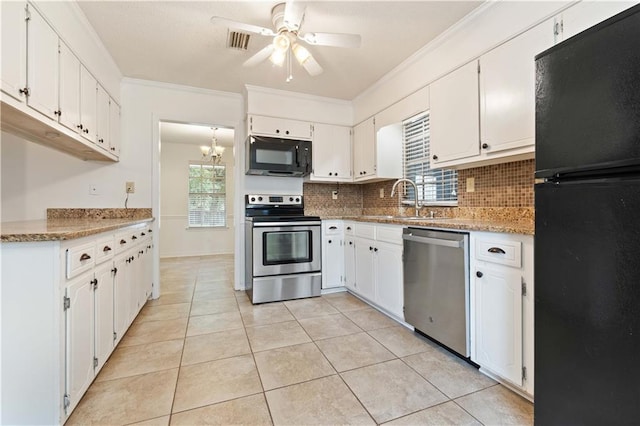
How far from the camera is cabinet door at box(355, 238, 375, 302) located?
290 centimetres

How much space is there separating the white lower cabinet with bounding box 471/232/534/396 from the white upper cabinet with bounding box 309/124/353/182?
7.27 feet

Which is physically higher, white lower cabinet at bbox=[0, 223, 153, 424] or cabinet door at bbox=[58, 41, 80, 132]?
cabinet door at bbox=[58, 41, 80, 132]

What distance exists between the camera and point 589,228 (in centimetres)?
94

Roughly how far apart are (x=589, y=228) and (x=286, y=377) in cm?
165

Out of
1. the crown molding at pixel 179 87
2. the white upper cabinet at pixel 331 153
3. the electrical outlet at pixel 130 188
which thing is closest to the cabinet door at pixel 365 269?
the white upper cabinet at pixel 331 153

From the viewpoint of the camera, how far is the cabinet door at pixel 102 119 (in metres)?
2.55

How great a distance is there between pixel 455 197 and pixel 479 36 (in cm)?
130

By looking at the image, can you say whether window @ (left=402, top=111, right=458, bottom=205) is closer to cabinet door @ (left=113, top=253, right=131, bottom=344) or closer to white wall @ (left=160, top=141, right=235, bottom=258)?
cabinet door @ (left=113, top=253, right=131, bottom=344)

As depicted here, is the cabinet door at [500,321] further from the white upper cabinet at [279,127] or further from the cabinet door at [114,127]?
the cabinet door at [114,127]

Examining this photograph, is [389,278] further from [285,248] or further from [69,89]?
[69,89]

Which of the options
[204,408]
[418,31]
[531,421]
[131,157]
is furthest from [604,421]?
[131,157]

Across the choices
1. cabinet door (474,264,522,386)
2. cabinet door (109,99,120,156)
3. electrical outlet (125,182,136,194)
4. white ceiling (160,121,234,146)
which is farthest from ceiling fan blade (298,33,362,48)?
white ceiling (160,121,234,146)

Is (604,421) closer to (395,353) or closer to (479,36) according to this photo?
(395,353)

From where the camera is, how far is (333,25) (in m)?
2.27
